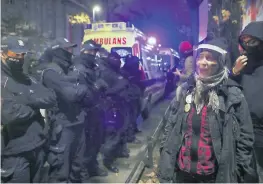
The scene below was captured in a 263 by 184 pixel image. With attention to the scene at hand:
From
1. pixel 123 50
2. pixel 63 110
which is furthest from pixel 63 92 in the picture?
pixel 123 50

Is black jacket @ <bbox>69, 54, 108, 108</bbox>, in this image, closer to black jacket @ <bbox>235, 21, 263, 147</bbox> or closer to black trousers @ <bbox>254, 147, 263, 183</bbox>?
black jacket @ <bbox>235, 21, 263, 147</bbox>

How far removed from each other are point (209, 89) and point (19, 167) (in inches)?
85.4

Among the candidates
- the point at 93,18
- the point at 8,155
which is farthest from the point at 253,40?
the point at 93,18

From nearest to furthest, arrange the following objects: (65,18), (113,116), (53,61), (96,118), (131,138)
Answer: (53,61), (96,118), (113,116), (131,138), (65,18)

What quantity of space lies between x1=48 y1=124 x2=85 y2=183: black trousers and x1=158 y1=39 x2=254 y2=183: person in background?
201 centimetres

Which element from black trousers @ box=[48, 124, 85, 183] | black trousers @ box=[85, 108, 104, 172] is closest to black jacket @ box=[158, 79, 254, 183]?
black trousers @ box=[48, 124, 85, 183]

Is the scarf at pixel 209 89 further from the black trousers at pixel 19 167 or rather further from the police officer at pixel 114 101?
the police officer at pixel 114 101

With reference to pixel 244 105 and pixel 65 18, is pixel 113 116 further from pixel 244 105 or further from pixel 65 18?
pixel 65 18

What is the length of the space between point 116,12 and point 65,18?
225 inches

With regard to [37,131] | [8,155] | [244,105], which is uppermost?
[244,105]

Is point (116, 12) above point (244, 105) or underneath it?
above

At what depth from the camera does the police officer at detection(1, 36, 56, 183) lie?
3377 millimetres

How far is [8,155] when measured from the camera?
11.3 feet

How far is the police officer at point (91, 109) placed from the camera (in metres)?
5.29
